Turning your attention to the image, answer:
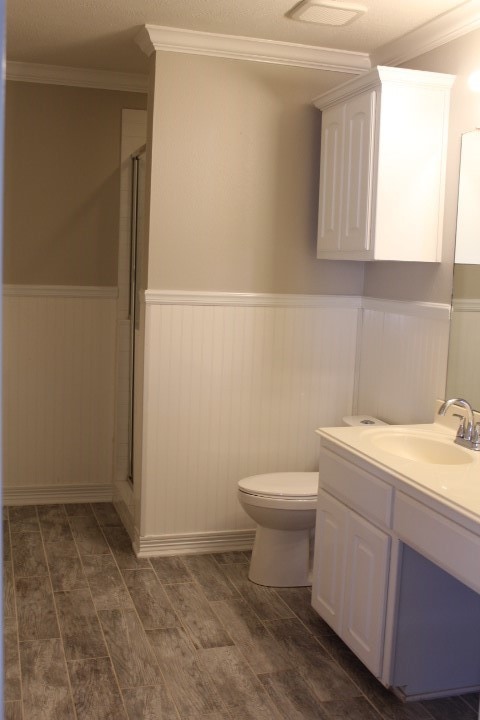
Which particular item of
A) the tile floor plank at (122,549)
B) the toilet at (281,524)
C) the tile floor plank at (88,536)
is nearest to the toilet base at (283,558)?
the toilet at (281,524)

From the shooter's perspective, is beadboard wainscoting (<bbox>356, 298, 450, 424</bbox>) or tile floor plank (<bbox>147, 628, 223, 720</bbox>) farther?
beadboard wainscoting (<bbox>356, 298, 450, 424</bbox>)

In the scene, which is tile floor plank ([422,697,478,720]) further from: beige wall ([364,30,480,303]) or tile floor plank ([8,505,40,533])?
tile floor plank ([8,505,40,533])

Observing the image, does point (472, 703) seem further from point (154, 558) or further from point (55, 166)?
point (55, 166)

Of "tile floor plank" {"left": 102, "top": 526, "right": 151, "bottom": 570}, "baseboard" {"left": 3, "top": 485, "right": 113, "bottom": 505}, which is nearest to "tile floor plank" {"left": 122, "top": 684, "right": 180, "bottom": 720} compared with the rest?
"tile floor plank" {"left": 102, "top": 526, "right": 151, "bottom": 570}

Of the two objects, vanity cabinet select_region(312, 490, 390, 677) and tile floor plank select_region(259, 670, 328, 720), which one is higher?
vanity cabinet select_region(312, 490, 390, 677)

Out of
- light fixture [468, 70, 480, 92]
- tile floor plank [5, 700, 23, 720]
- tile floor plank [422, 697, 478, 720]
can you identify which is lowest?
tile floor plank [5, 700, 23, 720]

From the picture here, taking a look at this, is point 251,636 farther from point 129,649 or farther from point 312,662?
point 129,649

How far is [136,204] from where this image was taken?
4.29 meters

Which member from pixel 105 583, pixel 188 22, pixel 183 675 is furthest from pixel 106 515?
pixel 188 22

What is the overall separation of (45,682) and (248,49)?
2.71 m

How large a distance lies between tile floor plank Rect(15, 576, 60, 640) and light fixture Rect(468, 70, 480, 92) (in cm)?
253

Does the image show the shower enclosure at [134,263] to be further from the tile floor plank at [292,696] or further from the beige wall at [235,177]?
the tile floor plank at [292,696]

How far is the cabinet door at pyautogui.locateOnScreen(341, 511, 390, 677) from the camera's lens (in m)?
2.50

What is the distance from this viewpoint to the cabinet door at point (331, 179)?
3504mm
